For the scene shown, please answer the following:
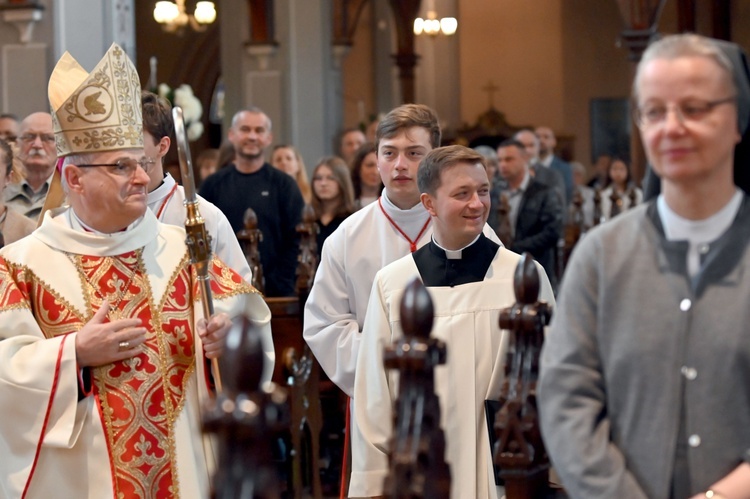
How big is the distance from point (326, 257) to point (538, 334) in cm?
197

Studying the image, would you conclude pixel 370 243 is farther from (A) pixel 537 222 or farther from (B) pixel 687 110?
(A) pixel 537 222

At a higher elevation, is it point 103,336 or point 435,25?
point 435,25

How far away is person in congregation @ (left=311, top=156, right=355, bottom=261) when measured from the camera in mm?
7848

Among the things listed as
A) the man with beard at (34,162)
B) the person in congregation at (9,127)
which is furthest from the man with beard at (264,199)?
the man with beard at (34,162)

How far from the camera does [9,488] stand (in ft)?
12.4

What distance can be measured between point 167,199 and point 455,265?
1.37m

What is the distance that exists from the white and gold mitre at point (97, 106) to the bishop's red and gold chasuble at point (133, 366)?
364mm

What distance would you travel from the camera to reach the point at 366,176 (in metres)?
7.91

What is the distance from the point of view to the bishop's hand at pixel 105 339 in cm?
369

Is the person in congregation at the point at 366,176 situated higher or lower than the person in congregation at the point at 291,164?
lower

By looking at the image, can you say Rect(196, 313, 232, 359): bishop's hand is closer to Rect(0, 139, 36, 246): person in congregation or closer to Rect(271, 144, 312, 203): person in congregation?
Rect(0, 139, 36, 246): person in congregation

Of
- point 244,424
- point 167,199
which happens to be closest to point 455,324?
point 167,199

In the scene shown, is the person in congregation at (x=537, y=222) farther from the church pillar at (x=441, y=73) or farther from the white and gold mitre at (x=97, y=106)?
the church pillar at (x=441, y=73)

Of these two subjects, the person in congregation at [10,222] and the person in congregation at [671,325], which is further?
the person in congregation at [10,222]
